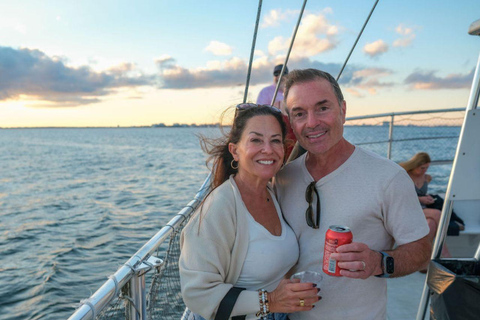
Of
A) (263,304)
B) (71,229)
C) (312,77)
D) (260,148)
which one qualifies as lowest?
(71,229)

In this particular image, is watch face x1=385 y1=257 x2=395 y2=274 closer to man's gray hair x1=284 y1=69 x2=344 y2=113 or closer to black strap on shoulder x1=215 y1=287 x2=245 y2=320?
black strap on shoulder x1=215 y1=287 x2=245 y2=320

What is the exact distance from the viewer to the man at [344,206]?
1.70 m

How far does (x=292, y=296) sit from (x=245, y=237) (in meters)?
0.31

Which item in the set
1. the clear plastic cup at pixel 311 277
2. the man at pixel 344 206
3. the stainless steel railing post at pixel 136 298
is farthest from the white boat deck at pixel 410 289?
the stainless steel railing post at pixel 136 298

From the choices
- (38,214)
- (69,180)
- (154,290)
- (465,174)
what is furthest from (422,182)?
(69,180)

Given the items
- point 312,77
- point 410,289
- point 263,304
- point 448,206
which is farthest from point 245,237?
point 410,289

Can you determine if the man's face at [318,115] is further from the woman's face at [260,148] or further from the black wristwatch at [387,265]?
the black wristwatch at [387,265]

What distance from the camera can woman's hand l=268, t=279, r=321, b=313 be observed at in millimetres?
1545

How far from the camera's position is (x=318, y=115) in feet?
6.22

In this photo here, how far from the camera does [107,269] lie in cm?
823

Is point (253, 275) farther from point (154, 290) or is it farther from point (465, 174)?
point (465, 174)

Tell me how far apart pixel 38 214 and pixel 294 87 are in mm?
14231

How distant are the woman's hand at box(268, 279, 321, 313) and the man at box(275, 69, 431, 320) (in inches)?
8.0

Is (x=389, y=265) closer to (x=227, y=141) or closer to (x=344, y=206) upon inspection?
(x=344, y=206)
